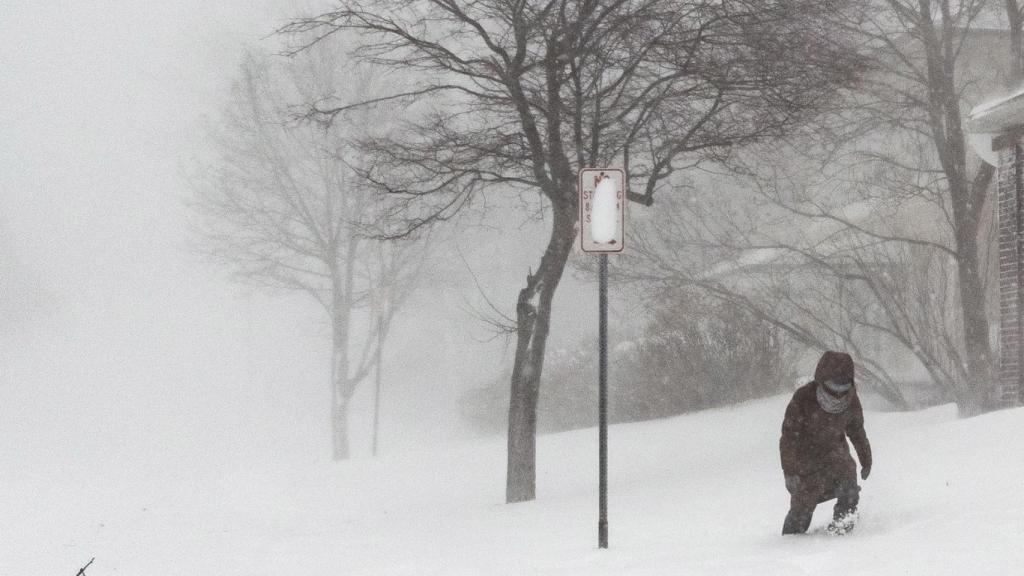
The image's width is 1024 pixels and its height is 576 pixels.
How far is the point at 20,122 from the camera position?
114125mm

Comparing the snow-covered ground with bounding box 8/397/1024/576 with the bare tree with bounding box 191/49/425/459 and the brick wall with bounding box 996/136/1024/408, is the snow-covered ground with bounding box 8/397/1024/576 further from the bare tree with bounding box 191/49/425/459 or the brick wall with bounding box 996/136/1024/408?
the bare tree with bounding box 191/49/425/459

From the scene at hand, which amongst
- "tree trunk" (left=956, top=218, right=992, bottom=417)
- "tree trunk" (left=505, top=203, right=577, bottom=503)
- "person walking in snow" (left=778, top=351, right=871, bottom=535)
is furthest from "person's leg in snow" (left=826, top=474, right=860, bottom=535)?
"tree trunk" (left=956, top=218, right=992, bottom=417)

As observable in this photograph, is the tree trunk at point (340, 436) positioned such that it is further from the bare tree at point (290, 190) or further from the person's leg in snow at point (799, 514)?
the person's leg in snow at point (799, 514)

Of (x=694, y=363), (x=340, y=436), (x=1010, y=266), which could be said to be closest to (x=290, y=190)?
(x=340, y=436)

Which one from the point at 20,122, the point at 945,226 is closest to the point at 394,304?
the point at 945,226

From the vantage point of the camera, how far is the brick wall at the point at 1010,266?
11.4 m

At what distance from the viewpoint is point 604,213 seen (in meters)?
7.32

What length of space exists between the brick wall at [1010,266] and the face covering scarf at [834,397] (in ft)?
18.7

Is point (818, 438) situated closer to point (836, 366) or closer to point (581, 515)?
point (836, 366)

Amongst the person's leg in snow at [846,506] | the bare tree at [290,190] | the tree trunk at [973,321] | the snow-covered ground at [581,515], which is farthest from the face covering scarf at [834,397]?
the bare tree at [290,190]

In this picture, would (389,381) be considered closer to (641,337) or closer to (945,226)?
(641,337)

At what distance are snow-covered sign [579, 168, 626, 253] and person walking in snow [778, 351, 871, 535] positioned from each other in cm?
160

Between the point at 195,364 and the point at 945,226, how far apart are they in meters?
41.4

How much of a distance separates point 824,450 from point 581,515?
3.38m
